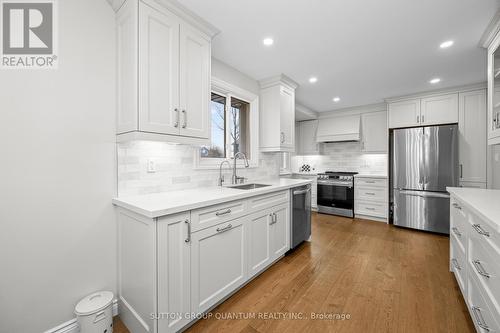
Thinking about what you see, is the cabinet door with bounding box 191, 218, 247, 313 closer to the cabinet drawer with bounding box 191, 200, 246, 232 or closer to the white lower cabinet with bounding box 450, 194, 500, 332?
the cabinet drawer with bounding box 191, 200, 246, 232

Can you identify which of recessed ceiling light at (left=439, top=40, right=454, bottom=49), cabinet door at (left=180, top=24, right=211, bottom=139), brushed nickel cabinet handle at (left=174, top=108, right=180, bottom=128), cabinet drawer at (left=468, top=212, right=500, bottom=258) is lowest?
cabinet drawer at (left=468, top=212, right=500, bottom=258)

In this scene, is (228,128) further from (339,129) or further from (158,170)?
(339,129)

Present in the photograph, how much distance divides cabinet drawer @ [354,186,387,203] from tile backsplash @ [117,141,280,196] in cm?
340

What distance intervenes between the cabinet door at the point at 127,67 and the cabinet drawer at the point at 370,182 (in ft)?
14.5

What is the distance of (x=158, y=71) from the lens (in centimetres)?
161

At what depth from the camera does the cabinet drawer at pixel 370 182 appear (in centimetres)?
419

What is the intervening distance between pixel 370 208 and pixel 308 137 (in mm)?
2232

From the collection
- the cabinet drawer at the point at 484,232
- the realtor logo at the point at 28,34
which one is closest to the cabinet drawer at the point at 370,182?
the cabinet drawer at the point at 484,232

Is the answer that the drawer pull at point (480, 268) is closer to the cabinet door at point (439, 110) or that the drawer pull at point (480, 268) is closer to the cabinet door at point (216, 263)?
the cabinet door at point (216, 263)

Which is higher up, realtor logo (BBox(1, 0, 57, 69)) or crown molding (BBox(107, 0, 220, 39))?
crown molding (BBox(107, 0, 220, 39))

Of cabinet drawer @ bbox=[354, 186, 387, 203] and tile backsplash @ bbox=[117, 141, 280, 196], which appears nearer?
tile backsplash @ bbox=[117, 141, 280, 196]

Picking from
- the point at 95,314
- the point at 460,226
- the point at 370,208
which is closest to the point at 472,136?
the point at 370,208

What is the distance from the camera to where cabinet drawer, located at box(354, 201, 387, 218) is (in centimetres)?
419

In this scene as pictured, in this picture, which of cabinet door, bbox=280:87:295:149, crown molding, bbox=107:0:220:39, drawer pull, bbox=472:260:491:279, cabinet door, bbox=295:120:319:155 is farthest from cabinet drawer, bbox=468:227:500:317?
cabinet door, bbox=295:120:319:155
